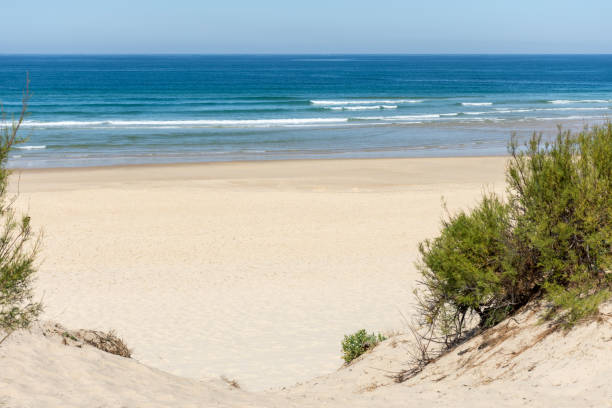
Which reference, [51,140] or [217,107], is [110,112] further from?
[51,140]

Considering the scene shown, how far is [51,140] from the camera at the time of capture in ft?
111

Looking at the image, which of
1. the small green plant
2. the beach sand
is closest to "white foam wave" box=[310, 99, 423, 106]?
the beach sand

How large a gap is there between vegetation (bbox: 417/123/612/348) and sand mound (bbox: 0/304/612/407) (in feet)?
0.96

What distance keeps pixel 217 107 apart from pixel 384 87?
3107 cm

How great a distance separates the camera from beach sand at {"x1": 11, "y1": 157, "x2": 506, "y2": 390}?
30.8ft

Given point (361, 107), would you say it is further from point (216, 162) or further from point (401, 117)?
point (216, 162)

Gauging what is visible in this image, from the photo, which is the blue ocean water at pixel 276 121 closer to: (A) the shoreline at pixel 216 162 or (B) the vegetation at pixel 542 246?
(A) the shoreline at pixel 216 162

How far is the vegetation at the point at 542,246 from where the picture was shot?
19.8 ft

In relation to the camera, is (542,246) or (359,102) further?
(359,102)

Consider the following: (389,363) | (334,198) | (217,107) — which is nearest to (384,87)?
(217,107)

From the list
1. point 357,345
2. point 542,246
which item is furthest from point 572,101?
point 542,246

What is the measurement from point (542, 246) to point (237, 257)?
8888mm

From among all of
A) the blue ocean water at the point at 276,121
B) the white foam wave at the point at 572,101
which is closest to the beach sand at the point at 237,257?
Result: the blue ocean water at the point at 276,121

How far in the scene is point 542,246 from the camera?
6.12m
